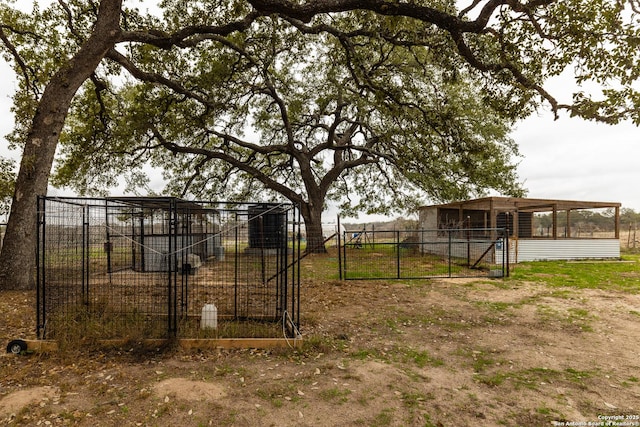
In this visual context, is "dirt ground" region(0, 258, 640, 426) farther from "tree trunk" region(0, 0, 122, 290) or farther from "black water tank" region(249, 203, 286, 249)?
"tree trunk" region(0, 0, 122, 290)

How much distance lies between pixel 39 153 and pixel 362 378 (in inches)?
343

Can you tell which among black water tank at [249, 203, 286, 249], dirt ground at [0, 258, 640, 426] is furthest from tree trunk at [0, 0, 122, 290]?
black water tank at [249, 203, 286, 249]

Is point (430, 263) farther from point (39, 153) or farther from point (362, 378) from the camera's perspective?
point (39, 153)

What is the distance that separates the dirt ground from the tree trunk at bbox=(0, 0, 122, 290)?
178 cm

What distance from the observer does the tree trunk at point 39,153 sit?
26.9ft

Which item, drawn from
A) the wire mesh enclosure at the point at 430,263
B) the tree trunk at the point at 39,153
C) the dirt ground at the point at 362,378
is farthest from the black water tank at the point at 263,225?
the tree trunk at the point at 39,153

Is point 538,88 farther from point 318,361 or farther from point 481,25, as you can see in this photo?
point 318,361

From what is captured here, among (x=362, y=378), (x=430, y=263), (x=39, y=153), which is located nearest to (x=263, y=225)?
(x=362, y=378)

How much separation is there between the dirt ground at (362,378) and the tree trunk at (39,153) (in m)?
1.78

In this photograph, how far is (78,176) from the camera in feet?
53.7

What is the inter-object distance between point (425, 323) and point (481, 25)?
5.93 m

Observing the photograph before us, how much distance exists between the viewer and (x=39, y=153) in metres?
8.21

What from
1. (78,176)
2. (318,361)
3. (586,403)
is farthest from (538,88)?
(78,176)

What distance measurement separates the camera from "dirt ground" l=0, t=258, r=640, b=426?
3.38 meters
